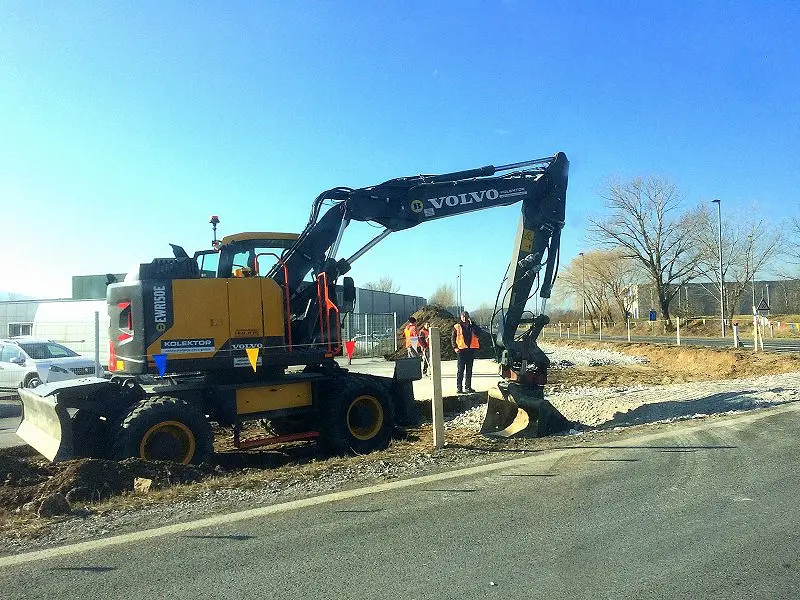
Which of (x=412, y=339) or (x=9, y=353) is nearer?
(x=9, y=353)

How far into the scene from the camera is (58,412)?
8109mm

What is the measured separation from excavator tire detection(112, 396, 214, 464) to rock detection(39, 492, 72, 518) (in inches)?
68.2

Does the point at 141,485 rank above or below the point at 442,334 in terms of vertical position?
below

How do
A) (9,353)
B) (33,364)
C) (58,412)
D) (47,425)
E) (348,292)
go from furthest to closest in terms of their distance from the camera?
(9,353) < (33,364) < (348,292) < (47,425) < (58,412)

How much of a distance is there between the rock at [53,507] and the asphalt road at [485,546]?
112 centimetres

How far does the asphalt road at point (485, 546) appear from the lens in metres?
4.21

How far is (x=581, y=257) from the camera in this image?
241 ft

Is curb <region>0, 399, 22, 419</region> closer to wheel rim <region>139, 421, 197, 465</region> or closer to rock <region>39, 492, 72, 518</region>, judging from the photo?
wheel rim <region>139, 421, 197, 465</region>

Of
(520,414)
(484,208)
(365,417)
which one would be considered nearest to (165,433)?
(365,417)

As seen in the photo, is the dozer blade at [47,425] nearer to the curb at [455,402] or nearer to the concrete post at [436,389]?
the concrete post at [436,389]

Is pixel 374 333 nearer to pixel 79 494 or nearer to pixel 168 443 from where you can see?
pixel 168 443

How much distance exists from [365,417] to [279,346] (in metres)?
1.71

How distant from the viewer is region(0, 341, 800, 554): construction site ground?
19.2 feet

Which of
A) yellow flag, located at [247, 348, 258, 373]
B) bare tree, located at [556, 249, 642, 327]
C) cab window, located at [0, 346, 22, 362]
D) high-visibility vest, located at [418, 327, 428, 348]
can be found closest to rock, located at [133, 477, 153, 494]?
yellow flag, located at [247, 348, 258, 373]
